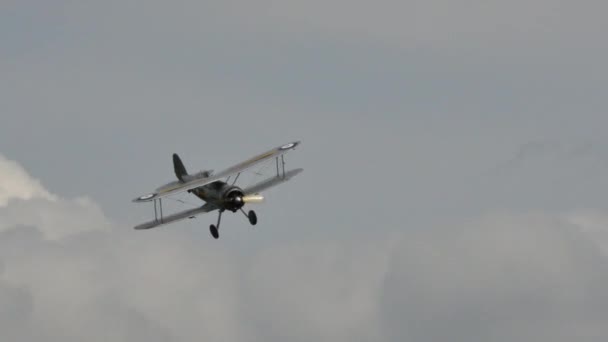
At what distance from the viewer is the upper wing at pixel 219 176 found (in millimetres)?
89750

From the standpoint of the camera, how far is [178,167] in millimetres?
107750

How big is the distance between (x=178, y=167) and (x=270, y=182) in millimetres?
13936

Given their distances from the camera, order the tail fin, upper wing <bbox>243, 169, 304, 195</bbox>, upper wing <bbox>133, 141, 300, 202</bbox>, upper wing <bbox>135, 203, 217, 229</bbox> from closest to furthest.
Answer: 1. upper wing <bbox>133, 141, 300, 202</bbox>
2. upper wing <bbox>135, 203, 217, 229</bbox>
3. upper wing <bbox>243, 169, 304, 195</bbox>
4. the tail fin

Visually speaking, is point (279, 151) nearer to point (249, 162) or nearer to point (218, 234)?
point (249, 162)

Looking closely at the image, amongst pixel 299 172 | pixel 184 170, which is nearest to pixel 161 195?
pixel 299 172

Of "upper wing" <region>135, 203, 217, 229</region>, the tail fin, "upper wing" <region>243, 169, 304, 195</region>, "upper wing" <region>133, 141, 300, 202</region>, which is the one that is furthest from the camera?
the tail fin

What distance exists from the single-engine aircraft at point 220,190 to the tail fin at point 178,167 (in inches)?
334

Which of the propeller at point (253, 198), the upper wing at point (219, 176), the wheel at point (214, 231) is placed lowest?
the wheel at point (214, 231)

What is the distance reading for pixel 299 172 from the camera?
9625 centimetres

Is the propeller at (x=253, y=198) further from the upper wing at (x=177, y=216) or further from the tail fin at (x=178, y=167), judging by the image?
the tail fin at (x=178, y=167)

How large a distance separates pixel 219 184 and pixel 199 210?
2445 millimetres

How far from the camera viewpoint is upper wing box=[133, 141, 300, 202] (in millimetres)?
89750

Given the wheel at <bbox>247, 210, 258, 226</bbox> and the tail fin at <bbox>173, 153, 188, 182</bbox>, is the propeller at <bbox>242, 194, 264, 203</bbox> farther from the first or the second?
the tail fin at <bbox>173, 153, 188, 182</bbox>

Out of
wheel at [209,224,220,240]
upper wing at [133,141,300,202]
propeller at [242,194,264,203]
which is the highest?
upper wing at [133,141,300,202]
